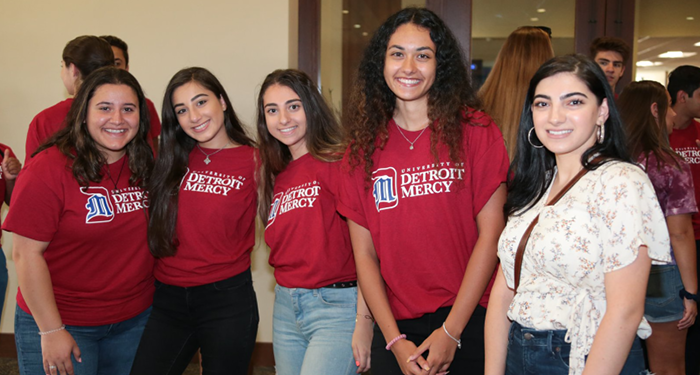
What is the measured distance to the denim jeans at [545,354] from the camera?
1.46 m

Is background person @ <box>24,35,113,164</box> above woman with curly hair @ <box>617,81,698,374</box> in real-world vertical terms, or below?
above

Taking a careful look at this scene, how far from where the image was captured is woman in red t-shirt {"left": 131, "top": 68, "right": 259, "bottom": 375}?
7.20ft

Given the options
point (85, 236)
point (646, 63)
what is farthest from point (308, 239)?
point (646, 63)

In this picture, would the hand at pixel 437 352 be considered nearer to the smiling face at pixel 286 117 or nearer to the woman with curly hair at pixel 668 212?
the smiling face at pixel 286 117

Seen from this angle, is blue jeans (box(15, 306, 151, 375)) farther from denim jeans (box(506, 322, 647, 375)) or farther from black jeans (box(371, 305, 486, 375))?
denim jeans (box(506, 322, 647, 375))

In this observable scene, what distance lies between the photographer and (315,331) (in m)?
2.04

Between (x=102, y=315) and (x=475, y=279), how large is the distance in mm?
1399

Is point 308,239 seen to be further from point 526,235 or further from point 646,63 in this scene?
point 646,63

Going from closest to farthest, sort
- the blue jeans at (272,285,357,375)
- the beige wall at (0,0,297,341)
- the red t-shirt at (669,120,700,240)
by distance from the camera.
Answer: the blue jeans at (272,285,357,375), the red t-shirt at (669,120,700,240), the beige wall at (0,0,297,341)

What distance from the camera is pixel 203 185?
2.29m

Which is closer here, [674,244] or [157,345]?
[157,345]

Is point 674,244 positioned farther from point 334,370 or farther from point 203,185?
point 203,185

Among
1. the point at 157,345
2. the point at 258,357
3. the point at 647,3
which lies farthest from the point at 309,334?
the point at 647,3

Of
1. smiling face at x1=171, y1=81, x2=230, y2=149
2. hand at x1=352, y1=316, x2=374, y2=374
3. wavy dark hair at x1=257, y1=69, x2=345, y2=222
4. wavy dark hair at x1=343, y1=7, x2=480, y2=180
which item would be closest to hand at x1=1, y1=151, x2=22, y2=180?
smiling face at x1=171, y1=81, x2=230, y2=149
